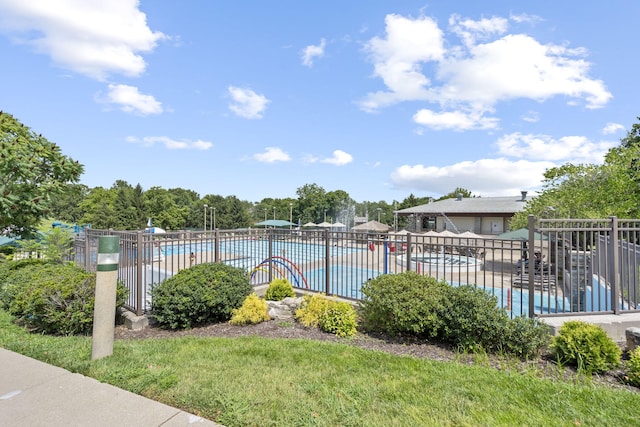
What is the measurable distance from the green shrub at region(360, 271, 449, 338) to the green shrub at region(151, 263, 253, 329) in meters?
2.39

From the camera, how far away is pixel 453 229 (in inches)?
1345

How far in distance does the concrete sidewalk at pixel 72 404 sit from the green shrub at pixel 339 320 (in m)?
2.95

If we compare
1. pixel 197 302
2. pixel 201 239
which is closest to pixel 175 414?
pixel 197 302

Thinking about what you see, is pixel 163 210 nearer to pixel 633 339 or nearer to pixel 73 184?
Answer: pixel 73 184

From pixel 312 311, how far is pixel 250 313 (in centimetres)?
109

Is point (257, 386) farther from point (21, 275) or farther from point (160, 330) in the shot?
point (21, 275)

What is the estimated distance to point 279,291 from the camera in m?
7.04

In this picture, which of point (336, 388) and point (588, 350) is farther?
point (588, 350)

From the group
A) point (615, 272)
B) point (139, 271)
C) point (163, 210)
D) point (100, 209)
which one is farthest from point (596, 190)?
point (163, 210)

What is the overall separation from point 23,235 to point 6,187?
1.97m

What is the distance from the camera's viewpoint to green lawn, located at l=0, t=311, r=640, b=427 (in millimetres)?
2629

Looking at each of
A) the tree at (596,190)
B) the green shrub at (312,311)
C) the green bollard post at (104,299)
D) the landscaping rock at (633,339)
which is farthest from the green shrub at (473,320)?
the tree at (596,190)

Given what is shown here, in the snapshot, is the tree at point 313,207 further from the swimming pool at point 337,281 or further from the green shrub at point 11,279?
the green shrub at point 11,279

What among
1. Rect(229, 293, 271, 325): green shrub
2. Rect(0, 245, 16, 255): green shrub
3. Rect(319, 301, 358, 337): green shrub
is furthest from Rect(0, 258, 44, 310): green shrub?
Rect(319, 301, 358, 337): green shrub
